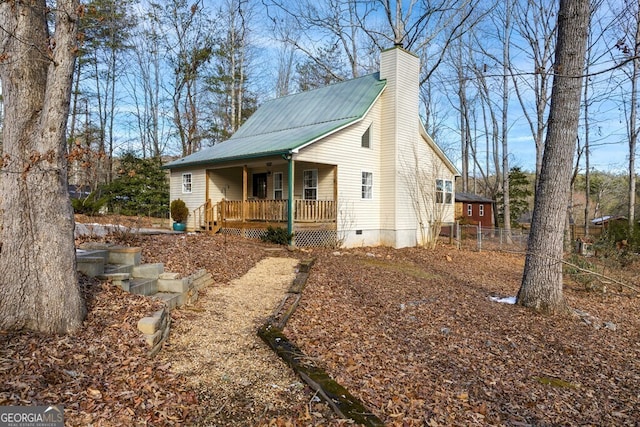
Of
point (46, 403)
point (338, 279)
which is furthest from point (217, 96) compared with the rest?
point (46, 403)

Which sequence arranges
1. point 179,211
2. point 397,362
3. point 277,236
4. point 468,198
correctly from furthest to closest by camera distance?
point 468,198 → point 179,211 → point 277,236 → point 397,362

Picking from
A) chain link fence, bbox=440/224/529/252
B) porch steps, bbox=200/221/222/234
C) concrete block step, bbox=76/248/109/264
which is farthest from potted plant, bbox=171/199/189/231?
chain link fence, bbox=440/224/529/252

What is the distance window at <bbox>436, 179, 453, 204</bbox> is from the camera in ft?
60.9

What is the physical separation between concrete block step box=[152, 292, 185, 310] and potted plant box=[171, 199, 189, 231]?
12.4m

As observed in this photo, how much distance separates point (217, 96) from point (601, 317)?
88.4 feet

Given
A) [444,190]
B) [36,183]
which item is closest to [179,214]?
[444,190]

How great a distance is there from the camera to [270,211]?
1430 cm

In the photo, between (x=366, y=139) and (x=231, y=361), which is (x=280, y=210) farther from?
(x=231, y=361)

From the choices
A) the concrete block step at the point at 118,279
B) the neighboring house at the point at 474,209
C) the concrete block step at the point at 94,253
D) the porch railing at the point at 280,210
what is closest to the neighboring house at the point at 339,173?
the porch railing at the point at 280,210

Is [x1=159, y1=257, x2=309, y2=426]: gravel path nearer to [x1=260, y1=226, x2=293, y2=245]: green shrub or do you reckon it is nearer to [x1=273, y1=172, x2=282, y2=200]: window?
[x1=260, y1=226, x2=293, y2=245]: green shrub

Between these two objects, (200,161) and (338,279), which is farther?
(200,161)

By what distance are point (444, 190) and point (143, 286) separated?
50.8 feet

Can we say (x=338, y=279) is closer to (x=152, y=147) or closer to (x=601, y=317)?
(x=601, y=317)

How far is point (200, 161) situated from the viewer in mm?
16453
